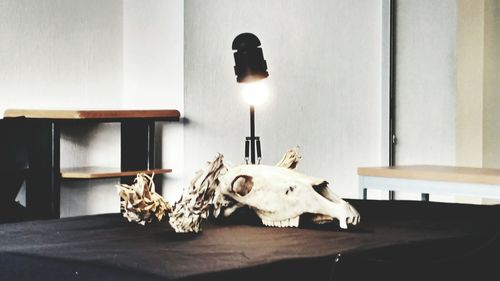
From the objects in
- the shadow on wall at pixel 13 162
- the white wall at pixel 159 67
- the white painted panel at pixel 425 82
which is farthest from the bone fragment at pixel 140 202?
the white painted panel at pixel 425 82

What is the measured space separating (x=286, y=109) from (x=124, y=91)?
42.0 inches

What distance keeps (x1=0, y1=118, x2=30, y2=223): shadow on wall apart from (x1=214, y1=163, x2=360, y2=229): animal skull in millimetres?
1915

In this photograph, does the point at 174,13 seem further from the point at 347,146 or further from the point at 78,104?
the point at 347,146

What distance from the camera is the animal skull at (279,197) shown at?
2.08 meters

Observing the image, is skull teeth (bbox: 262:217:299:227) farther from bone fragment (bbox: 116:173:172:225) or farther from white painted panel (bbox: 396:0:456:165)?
white painted panel (bbox: 396:0:456:165)

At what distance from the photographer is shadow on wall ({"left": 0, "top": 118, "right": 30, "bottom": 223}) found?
3.83 metres

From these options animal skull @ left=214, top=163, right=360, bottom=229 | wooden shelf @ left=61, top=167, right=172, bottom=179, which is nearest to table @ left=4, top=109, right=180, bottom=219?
wooden shelf @ left=61, top=167, right=172, bottom=179

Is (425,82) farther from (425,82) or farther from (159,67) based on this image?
(159,67)

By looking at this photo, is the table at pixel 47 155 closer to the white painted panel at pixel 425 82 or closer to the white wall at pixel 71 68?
the white wall at pixel 71 68

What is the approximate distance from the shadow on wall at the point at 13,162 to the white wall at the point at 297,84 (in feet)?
3.74

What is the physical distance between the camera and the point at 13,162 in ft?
12.8

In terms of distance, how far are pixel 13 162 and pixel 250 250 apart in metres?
2.45

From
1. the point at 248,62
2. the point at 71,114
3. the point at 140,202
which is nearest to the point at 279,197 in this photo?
the point at 140,202

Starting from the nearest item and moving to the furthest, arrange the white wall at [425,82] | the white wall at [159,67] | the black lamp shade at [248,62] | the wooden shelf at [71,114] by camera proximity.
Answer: the black lamp shade at [248,62]
the wooden shelf at [71,114]
the white wall at [159,67]
the white wall at [425,82]
